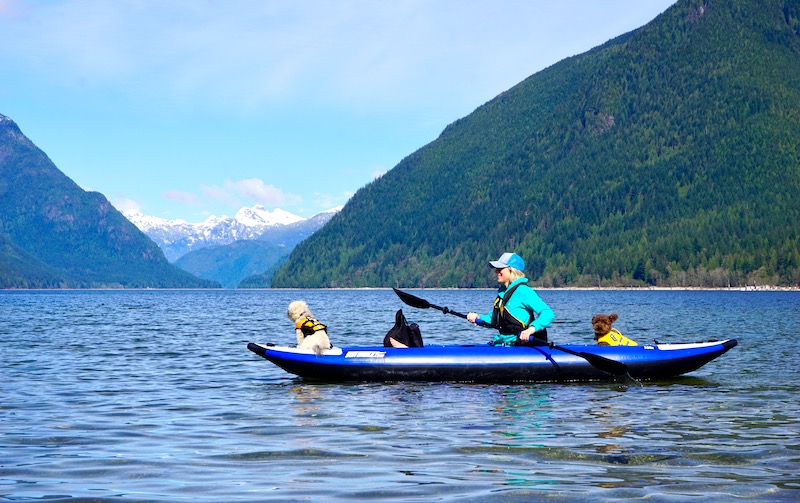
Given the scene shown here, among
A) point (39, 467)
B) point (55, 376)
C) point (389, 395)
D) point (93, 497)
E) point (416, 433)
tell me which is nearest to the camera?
point (93, 497)

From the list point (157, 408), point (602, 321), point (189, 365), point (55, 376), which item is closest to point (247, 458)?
point (157, 408)

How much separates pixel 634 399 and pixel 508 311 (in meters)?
3.56

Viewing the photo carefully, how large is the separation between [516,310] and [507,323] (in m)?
0.54

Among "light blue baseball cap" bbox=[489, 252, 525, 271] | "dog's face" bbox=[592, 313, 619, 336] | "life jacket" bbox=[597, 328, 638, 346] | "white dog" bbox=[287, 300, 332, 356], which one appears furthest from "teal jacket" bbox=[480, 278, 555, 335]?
"white dog" bbox=[287, 300, 332, 356]

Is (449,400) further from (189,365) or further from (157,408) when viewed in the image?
(189,365)

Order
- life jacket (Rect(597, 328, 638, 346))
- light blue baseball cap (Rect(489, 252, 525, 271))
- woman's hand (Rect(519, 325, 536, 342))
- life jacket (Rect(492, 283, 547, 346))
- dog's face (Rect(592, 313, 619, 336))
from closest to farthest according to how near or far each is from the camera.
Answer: woman's hand (Rect(519, 325, 536, 342)), light blue baseball cap (Rect(489, 252, 525, 271)), life jacket (Rect(492, 283, 547, 346)), dog's face (Rect(592, 313, 619, 336)), life jacket (Rect(597, 328, 638, 346))

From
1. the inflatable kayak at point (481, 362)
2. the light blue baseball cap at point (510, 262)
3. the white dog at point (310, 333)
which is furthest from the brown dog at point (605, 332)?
the white dog at point (310, 333)

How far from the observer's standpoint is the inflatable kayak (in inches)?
845

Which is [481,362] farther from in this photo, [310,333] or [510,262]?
[310,333]

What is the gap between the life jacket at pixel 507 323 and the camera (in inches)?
837

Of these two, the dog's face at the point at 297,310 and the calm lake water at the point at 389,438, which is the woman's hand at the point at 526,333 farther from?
the dog's face at the point at 297,310

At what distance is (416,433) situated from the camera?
15.0 metres

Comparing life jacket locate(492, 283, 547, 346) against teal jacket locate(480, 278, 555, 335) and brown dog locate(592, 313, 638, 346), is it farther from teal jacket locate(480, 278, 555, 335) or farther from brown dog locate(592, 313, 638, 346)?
brown dog locate(592, 313, 638, 346)

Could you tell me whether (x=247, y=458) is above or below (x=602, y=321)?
below
